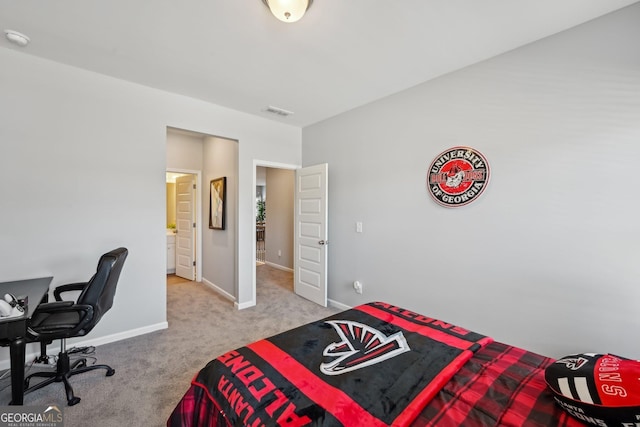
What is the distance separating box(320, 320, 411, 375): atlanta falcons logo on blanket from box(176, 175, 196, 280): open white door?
4.13m

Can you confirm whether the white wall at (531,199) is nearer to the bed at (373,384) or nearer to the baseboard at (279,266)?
the bed at (373,384)

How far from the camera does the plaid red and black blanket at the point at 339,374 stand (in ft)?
3.42

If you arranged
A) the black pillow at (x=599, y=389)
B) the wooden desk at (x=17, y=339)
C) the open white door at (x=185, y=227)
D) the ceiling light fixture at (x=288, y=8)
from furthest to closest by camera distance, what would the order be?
1. the open white door at (x=185, y=227)
2. the ceiling light fixture at (x=288, y=8)
3. the wooden desk at (x=17, y=339)
4. the black pillow at (x=599, y=389)

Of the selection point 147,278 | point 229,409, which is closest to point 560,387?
point 229,409

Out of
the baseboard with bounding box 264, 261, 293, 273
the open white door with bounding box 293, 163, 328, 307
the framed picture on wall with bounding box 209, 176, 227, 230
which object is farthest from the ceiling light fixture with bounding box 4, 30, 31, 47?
the baseboard with bounding box 264, 261, 293, 273

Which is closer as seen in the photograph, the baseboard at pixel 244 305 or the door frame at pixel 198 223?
the baseboard at pixel 244 305

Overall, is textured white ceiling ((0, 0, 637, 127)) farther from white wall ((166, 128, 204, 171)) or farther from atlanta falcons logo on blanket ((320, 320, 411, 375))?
atlanta falcons logo on blanket ((320, 320, 411, 375))

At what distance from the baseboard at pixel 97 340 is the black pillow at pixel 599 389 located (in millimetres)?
3462

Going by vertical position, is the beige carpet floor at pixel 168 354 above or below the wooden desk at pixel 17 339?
below

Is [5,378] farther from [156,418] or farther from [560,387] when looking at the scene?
[560,387]

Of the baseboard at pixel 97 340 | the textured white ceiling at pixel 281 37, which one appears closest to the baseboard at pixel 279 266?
the baseboard at pixel 97 340

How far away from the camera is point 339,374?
1.27m

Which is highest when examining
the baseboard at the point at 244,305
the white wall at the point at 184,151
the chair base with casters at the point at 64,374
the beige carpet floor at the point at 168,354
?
the white wall at the point at 184,151

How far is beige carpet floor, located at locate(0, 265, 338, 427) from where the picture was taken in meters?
1.86
